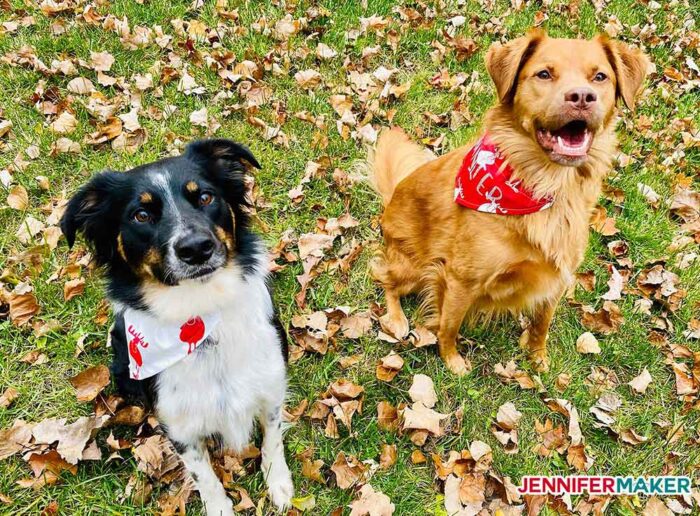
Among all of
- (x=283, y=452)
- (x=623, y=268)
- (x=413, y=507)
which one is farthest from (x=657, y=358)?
(x=283, y=452)

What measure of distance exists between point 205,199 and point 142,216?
29 cm

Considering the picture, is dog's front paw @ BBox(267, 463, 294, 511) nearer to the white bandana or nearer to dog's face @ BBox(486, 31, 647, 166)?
the white bandana

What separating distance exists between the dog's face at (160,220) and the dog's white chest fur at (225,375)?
0.78ft

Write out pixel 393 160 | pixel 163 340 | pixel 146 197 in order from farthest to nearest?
pixel 393 160
pixel 163 340
pixel 146 197

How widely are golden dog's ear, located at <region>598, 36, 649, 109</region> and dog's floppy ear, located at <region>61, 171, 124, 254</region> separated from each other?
101 inches

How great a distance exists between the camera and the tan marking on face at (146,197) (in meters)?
2.34

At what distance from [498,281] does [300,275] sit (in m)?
1.44

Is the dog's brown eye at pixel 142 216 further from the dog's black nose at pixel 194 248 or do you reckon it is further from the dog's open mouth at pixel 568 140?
the dog's open mouth at pixel 568 140

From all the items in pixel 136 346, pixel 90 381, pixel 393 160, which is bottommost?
pixel 90 381

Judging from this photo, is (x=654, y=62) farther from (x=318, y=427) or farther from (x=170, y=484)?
(x=170, y=484)

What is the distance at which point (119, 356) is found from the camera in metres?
2.97

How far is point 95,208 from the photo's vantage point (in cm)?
247

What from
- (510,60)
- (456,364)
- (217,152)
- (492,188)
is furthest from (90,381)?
(510,60)
